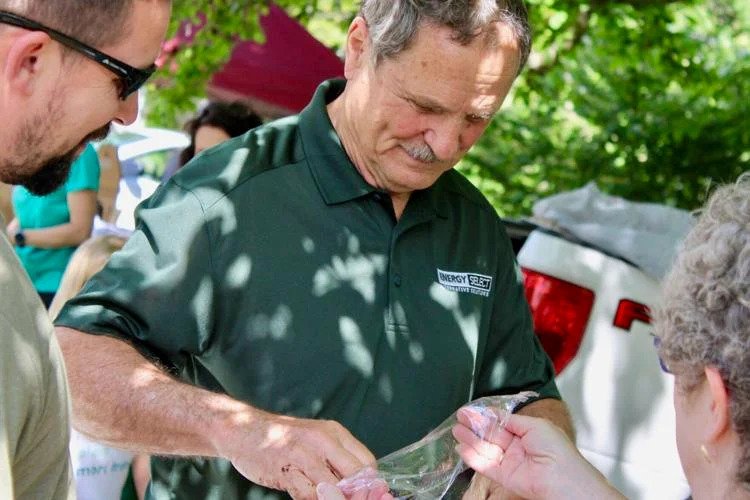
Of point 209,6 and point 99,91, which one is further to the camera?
point 209,6

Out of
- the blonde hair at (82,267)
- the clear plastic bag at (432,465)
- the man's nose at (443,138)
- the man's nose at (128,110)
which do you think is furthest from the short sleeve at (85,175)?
the man's nose at (128,110)

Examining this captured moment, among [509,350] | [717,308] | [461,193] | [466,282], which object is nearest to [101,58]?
[717,308]

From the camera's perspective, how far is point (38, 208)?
7.45 m

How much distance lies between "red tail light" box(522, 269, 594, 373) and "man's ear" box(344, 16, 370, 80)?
2.25 meters

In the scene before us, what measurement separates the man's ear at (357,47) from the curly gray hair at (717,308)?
3.92 ft

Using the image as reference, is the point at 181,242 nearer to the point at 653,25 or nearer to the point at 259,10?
the point at 259,10

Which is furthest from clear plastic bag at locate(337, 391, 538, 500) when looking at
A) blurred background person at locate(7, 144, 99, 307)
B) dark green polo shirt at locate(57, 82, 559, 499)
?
blurred background person at locate(7, 144, 99, 307)

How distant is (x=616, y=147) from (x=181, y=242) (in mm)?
7102

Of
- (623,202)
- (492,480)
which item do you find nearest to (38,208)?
(623,202)

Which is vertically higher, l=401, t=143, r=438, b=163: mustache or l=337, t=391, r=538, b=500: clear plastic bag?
l=401, t=143, r=438, b=163: mustache

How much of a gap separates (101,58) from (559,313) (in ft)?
11.5

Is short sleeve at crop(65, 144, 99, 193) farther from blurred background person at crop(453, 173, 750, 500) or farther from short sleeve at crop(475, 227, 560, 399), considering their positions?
blurred background person at crop(453, 173, 750, 500)

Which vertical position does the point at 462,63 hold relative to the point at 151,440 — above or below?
above

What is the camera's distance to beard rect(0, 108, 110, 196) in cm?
197
